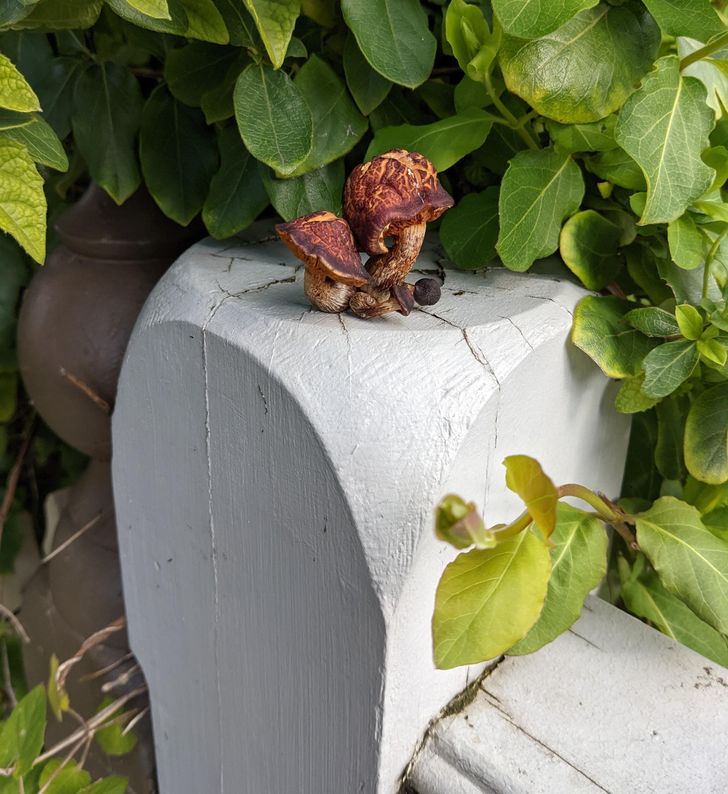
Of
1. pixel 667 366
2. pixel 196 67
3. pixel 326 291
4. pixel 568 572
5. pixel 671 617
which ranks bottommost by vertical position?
pixel 671 617

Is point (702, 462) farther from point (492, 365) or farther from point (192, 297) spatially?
point (192, 297)

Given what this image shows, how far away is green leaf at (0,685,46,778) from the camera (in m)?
0.75

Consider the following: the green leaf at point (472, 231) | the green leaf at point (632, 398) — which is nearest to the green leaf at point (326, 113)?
the green leaf at point (472, 231)

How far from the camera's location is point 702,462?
69 cm

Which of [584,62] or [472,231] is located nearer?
[584,62]

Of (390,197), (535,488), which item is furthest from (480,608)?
(390,197)

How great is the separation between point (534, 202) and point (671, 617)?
1.46ft

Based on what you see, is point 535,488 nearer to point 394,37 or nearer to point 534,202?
point 534,202

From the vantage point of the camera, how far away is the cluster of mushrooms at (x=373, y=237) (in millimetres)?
557

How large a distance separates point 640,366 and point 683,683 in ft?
0.92

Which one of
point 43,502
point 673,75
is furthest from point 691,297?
point 43,502

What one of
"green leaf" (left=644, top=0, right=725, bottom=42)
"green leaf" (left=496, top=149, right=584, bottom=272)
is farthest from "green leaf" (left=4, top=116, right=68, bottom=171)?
"green leaf" (left=644, top=0, right=725, bottom=42)

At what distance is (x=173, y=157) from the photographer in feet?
2.61

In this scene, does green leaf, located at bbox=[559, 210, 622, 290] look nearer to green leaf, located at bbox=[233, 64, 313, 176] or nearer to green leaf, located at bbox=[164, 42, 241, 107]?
green leaf, located at bbox=[233, 64, 313, 176]
